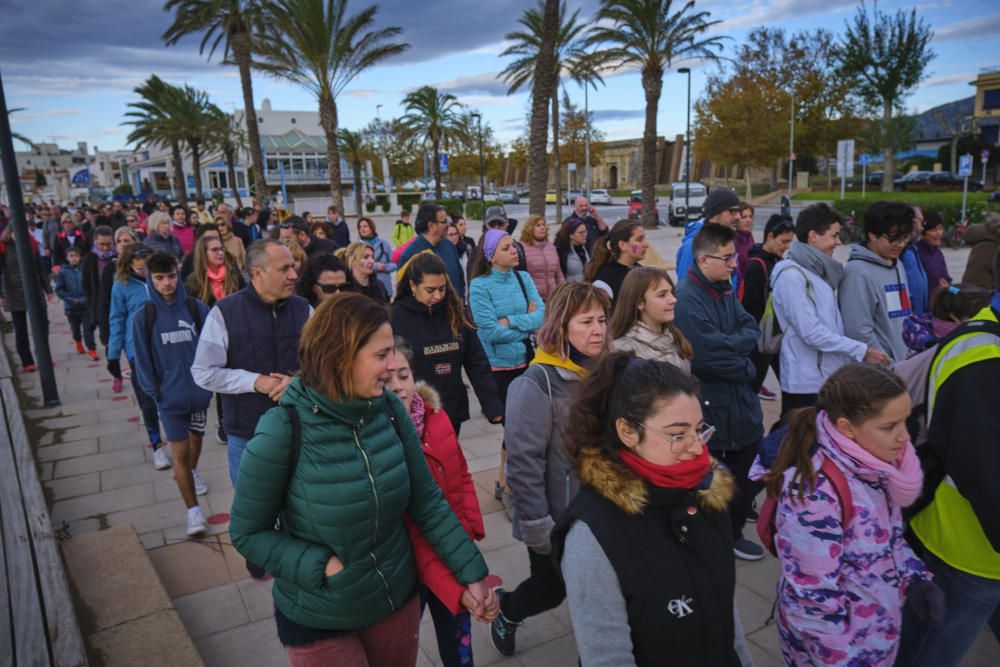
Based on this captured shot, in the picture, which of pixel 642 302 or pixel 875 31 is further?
pixel 875 31

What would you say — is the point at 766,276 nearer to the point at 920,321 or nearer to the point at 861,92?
the point at 920,321

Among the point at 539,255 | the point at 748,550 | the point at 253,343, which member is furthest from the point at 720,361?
the point at 539,255

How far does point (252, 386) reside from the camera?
3.54 meters

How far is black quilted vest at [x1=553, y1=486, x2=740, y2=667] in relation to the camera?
1.72 metres

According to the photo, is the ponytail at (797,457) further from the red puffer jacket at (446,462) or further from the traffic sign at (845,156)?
the traffic sign at (845,156)

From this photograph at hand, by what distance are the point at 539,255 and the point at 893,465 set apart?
4.99 meters

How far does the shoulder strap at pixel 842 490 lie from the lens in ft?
7.13

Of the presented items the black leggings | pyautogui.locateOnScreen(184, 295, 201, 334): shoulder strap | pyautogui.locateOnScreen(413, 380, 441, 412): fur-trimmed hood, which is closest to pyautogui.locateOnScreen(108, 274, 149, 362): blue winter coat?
pyautogui.locateOnScreen(184, 295, 201, 334): shoulder strap

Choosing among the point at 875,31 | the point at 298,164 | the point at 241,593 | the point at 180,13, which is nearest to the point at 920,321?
the point at 241,593

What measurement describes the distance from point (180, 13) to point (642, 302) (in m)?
26.3

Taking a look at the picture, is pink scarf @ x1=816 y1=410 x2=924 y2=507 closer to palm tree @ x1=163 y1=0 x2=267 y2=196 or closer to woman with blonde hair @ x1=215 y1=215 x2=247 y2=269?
woman with blonde hair @ x1=215 y1=215 x2=247 y2=269

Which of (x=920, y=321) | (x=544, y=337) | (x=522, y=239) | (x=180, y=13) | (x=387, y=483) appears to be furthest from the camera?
(x=180, y=13)

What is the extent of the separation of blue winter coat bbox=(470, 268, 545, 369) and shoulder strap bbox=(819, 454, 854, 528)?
290cm

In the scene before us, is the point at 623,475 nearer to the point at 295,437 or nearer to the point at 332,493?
the point at 332,493
